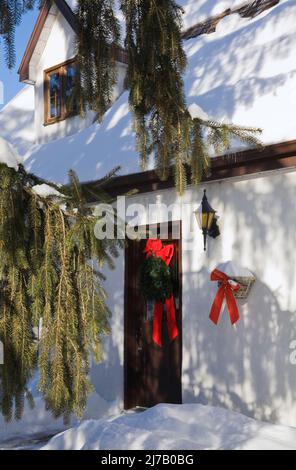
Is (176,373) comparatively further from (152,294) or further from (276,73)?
(276,73)

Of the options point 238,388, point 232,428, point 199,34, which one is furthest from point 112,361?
point 199,34

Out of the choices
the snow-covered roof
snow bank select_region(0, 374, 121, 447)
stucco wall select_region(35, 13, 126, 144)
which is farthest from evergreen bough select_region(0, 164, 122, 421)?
stucco wall select_region(35, 13, 126, 144)

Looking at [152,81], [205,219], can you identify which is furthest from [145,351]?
[152,81]

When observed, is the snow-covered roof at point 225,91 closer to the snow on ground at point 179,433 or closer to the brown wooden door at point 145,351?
the brown wooden door at point 145,351

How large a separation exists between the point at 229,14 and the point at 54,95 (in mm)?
3603

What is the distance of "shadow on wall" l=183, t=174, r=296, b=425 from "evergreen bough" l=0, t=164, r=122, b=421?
312 centimetres

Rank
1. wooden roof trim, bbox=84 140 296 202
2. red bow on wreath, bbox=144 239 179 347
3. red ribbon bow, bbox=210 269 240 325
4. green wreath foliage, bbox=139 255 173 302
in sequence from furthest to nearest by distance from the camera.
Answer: red bow on wreath, bbox=144 239 179 347 < green wreath foliage, bbox=139 255 173 302 < red ribbon bow, bbox=210 269 240 325 < wooden roof trim, bbox=84 140 296 202

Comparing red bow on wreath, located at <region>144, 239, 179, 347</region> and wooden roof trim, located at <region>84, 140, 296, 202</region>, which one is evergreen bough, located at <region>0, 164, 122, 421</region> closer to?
wooden roof trim, located at <region>84, 140, 296, 202</region>

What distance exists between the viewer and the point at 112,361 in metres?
8.65

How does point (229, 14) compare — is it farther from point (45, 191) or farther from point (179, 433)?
point (45, 191)

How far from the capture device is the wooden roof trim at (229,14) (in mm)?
10031

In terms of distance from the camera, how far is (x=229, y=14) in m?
10.6

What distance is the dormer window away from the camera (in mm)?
11633

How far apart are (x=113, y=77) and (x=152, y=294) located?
3548 mm
